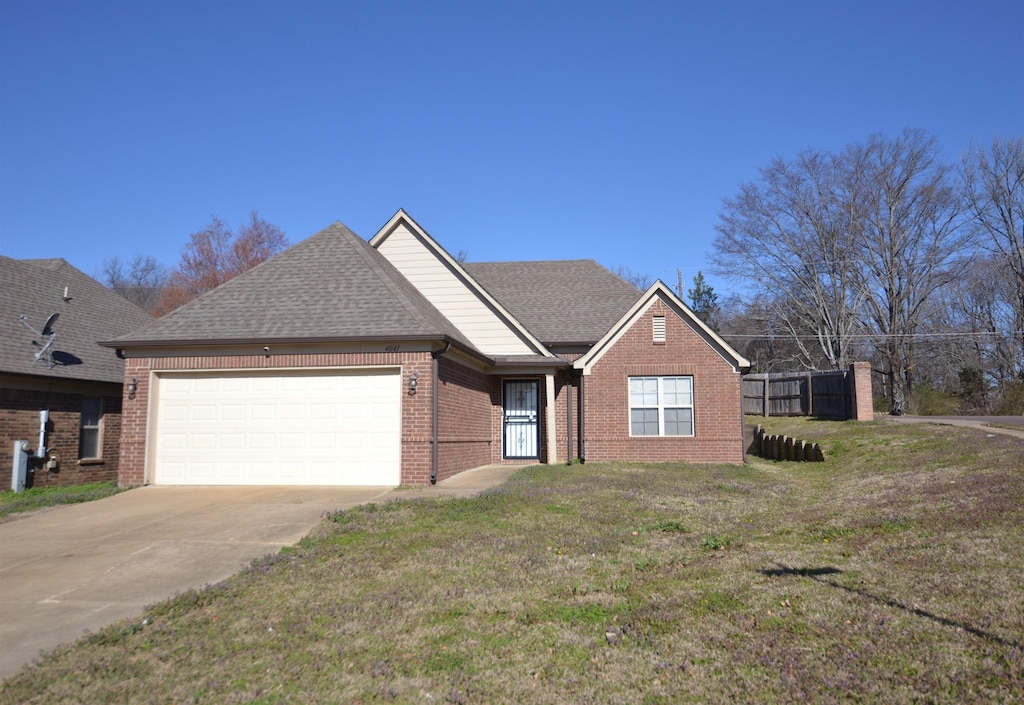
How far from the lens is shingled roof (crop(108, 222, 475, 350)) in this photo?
46.2 ft

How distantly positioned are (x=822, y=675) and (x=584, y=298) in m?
18.2

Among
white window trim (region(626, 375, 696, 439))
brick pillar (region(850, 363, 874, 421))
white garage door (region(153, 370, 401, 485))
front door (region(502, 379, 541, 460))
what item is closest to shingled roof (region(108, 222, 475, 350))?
white garage door (region(153, 370, 401, 485))

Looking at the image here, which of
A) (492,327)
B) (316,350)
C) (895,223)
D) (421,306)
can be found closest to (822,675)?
(316,350)

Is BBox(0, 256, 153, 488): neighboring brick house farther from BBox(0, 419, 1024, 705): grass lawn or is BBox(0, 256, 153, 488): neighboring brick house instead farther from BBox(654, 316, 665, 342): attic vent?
BBox(654, 316, 665, 342): attic vent

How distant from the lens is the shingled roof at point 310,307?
14.1m

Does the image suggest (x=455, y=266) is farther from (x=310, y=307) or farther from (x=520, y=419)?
(x=310, y=307)

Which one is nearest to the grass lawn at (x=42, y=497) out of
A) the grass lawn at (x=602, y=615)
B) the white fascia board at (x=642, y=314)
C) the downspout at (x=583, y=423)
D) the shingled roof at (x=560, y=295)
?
the grass lawn at (x=602, y=615)

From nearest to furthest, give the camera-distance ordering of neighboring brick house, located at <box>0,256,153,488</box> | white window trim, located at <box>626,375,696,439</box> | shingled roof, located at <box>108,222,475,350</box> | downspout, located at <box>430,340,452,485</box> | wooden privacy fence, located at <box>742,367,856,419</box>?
downspout, located at <box>430,340,452,485</box> < shingled roof, located at <box>108,222,475,350</box> < neighboring brick house, located at <box>0,256,153,488</box> < white window trim, located at <box>626,375,696,439</box> < wooden privacy fence, located at <box>742,367,856,419</box>

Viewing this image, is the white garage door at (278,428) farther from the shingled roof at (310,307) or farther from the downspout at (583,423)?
the downspout at (583,423)

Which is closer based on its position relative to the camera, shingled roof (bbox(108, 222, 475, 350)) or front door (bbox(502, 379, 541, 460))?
shingled roof (bbox(108, 222, 475, 350))

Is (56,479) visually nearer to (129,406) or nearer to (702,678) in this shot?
(129,406)

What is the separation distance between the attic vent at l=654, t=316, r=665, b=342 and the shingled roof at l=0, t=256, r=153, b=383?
43.5 feet

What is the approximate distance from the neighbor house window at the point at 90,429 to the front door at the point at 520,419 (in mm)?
9897

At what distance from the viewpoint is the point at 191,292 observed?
4347 centimetres
